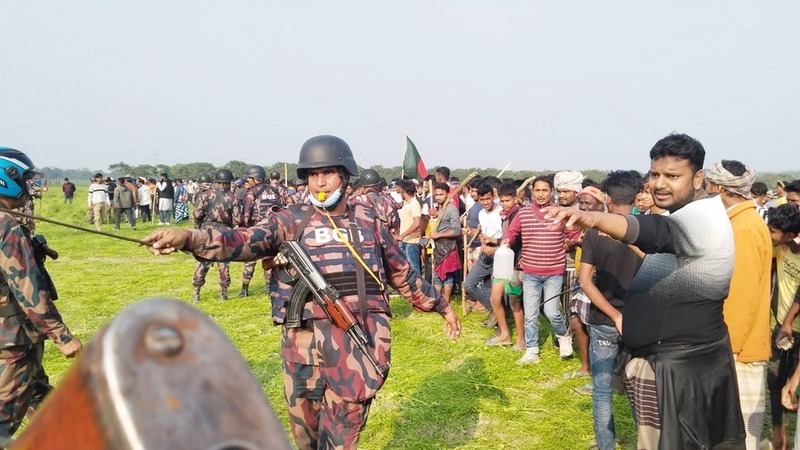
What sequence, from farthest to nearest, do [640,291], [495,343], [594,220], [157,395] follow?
1. [495,343]
2. [640,291]
3. [594,220]
4. [157,395]

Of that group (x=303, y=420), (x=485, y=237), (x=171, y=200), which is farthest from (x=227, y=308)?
(x=171, y=200)

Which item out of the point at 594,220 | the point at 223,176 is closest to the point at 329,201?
the point at 594,220

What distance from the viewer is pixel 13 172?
12.2 ft

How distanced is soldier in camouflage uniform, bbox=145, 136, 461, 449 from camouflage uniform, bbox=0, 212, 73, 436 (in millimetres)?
1493

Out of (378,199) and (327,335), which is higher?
(378,199)

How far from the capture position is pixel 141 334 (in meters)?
0.58

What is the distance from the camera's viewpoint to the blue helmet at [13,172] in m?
3.67

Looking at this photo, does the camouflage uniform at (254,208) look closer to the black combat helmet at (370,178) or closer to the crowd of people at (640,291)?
the black combat helmet at (370,178)

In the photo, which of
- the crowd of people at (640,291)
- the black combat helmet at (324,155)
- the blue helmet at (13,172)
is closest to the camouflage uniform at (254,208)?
the crowd of people at (640,291)

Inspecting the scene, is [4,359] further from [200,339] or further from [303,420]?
[200,339]

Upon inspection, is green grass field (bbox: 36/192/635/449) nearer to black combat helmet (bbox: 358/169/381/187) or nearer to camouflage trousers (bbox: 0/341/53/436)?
camouflage trousers (bbox: 0/341/53/436)

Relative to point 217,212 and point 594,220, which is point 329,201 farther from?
point 217,212

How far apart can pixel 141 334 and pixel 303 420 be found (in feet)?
11.0

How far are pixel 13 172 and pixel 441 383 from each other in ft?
14.8
